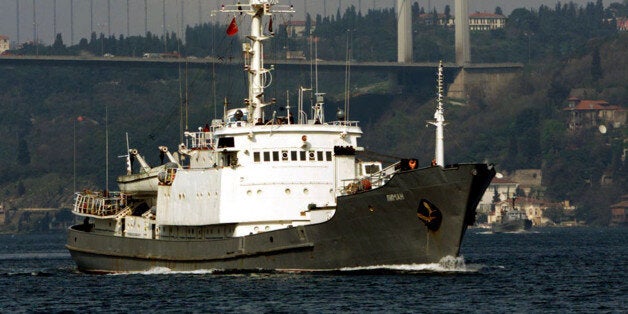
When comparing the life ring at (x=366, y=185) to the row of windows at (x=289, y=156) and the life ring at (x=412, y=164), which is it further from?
the row of windows at (x=289, y=156)

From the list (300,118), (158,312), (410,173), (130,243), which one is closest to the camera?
(158,312)

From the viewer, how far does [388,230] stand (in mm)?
63156

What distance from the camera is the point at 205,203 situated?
224ft

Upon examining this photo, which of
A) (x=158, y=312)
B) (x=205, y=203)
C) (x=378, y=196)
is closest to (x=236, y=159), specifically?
(x=205, y=203)

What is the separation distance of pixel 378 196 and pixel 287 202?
4698mm

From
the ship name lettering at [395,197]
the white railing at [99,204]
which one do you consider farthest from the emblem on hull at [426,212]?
the white railing at [99,204]

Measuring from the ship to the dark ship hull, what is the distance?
0.04 metres

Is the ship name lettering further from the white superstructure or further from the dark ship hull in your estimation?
the white superstructure

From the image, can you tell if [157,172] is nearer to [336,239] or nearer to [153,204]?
[153,204]

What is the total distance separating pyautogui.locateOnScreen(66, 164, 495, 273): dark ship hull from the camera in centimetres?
6259

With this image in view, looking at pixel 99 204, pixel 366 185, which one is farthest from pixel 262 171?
pixel 99 204

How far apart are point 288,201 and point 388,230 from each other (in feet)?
16.0

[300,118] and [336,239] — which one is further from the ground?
[300,118]

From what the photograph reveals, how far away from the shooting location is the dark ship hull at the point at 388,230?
62594 mm
